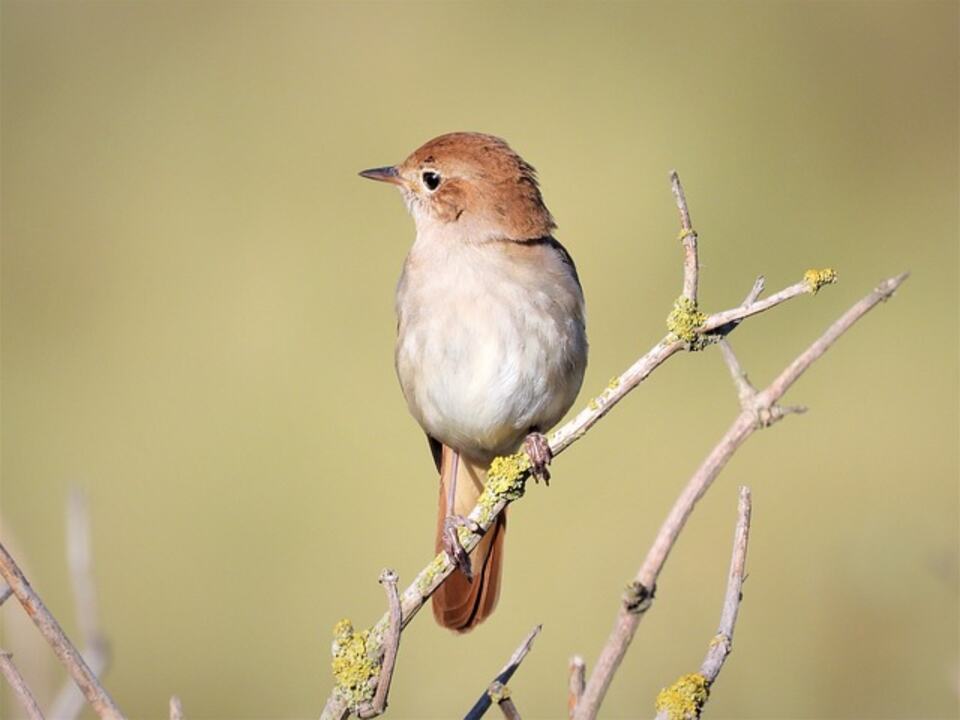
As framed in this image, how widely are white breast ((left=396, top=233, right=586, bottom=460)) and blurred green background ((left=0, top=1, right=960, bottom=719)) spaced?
1212mm

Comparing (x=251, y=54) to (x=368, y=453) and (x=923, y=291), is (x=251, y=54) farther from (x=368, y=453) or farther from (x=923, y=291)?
(x=923, y=291)

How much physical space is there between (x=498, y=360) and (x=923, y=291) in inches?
173

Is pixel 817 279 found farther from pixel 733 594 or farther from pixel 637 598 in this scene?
pixel 637 598

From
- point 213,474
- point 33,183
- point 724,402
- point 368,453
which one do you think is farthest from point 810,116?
point 33,183

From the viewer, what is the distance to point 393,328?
23.3ft

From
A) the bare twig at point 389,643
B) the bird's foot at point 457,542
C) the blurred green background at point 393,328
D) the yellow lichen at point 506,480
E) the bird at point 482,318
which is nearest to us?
the bare twig at point 389,643

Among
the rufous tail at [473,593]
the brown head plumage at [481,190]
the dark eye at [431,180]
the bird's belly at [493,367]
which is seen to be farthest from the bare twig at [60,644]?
the dark eye at [431,180]

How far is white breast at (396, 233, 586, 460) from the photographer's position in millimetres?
3582

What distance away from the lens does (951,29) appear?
27.6ft

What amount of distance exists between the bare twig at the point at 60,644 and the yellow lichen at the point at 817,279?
1.16 metres

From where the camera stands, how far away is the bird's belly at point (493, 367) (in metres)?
3.58

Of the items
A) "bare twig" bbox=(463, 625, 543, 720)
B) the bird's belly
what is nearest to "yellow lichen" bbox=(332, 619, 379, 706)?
"bare twig" bbox=(463, 625, 543, 720)

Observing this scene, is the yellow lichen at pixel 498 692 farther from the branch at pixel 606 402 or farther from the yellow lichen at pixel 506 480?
the yellow lichen at pixel 506 480

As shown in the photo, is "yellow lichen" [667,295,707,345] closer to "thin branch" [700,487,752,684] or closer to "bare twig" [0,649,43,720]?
"thin branch" [700,487,752,684]
